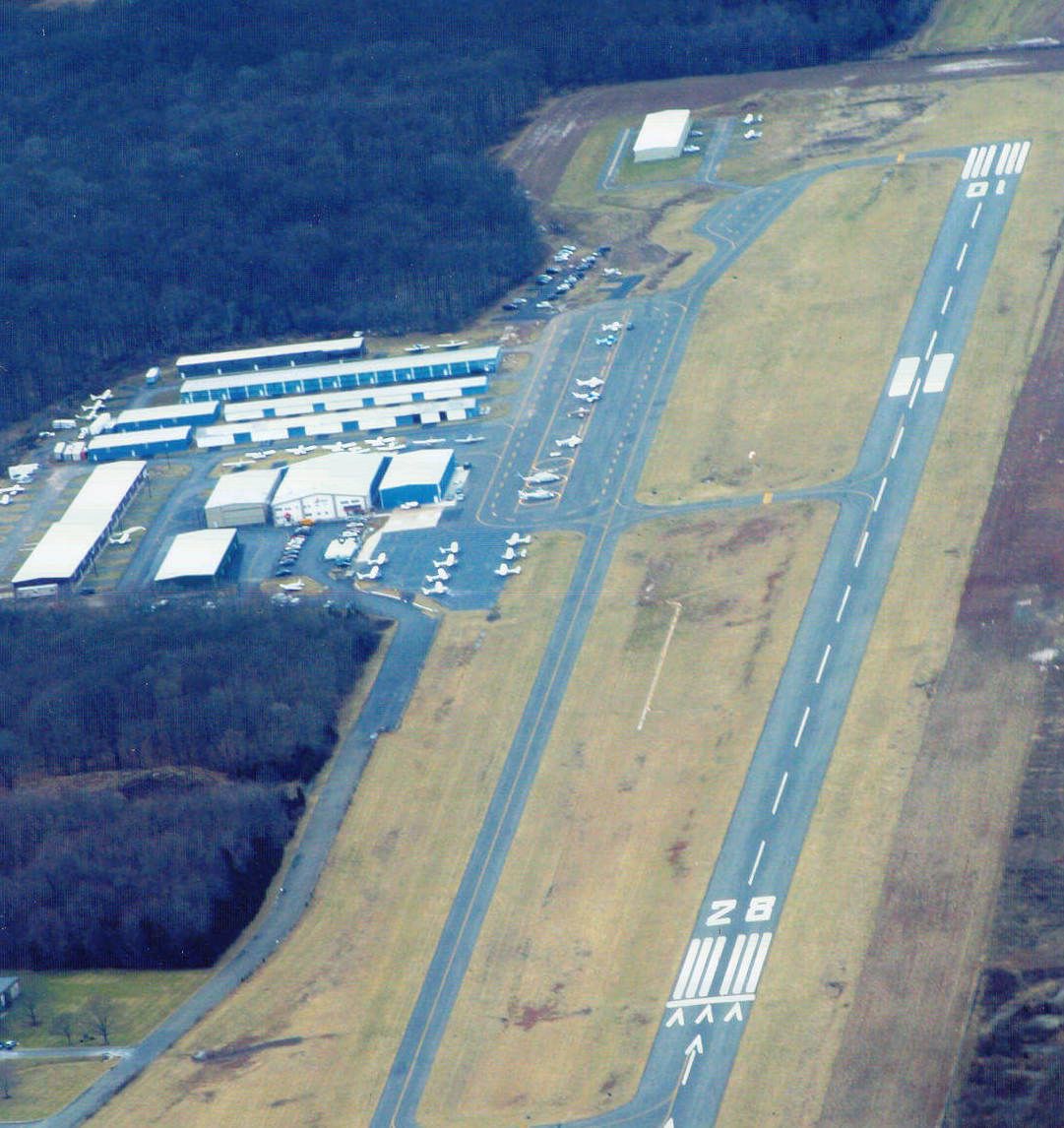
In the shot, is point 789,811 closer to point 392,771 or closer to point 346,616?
point 392,771

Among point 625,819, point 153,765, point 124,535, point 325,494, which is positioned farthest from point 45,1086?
point 325,494

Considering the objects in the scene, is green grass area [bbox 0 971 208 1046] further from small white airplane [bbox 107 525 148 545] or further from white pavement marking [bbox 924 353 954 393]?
white pavement marking [bbox 924 353 954 393]

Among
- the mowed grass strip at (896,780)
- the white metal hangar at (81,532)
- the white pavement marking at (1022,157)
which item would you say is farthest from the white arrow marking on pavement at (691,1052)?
the white pavement marking at (1022,157)

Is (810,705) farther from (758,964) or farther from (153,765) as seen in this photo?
(153,765)

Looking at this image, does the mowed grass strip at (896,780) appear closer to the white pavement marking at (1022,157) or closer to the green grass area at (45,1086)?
the white pavement marking at (1022,157)

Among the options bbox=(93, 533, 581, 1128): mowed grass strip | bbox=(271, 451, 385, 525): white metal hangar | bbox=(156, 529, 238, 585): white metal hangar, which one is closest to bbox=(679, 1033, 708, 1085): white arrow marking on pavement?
bbox=(93, 533, 581, 1128): mowed grass strip

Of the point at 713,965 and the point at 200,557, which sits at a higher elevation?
the point at 200,557

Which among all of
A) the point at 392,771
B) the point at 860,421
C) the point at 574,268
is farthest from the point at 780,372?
the point at 392,771
